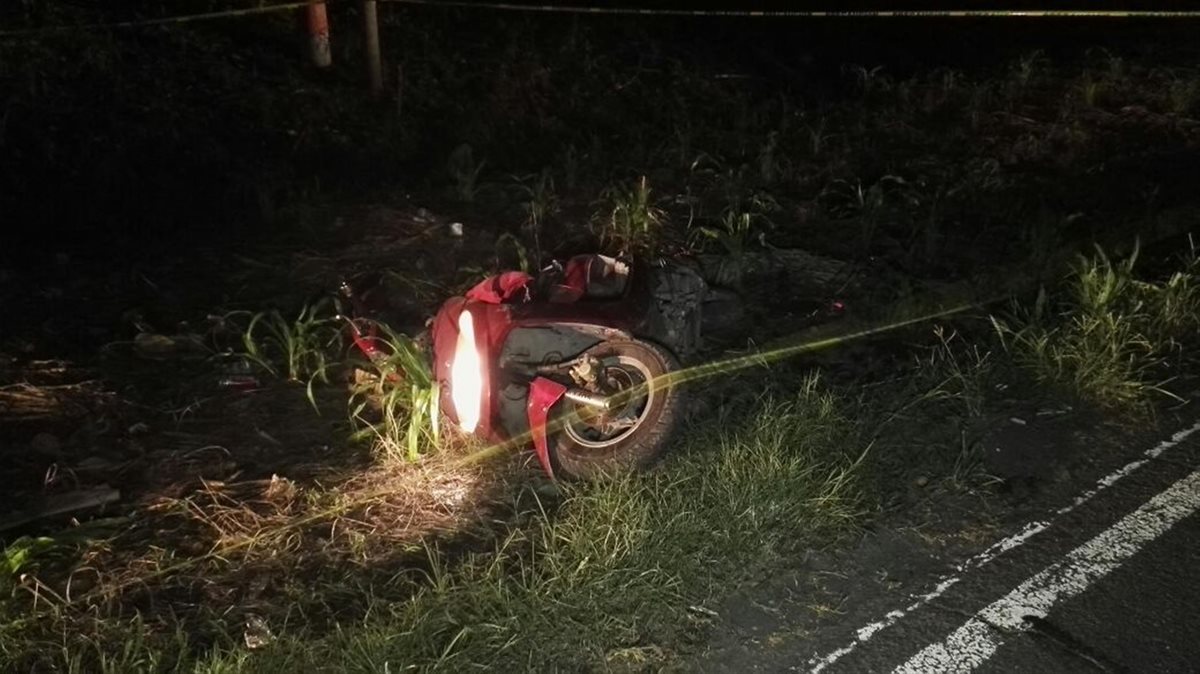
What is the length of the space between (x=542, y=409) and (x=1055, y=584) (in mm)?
1953

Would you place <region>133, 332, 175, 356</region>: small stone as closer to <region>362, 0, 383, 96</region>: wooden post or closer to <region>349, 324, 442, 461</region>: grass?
<region>349, 324, 442, 461</region>: grass

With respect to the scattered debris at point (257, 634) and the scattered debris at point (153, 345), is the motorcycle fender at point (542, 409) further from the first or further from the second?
the scattered debris at point (153, 345)

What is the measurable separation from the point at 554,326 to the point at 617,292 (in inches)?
18.8

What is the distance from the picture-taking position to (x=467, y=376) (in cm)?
441

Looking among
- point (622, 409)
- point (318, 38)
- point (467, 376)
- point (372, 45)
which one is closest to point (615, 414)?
point (622, 409)

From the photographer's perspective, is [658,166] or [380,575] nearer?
[380,575]

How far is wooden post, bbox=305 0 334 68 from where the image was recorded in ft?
30.2

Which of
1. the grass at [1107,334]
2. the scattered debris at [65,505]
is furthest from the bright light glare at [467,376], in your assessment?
the grass at [1107,334]

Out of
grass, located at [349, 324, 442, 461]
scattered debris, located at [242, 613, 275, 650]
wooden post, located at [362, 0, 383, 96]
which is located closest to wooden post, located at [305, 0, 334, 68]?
wooden post, located at [362, 0, 383, 96]

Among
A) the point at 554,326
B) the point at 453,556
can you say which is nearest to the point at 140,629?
the point at 453,556

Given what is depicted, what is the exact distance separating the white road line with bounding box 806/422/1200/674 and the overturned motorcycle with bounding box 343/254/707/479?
1.17 metres

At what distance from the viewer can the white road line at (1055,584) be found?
3490 mm

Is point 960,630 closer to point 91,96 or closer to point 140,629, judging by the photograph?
point 140,629

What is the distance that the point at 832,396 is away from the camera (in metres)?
4.83
